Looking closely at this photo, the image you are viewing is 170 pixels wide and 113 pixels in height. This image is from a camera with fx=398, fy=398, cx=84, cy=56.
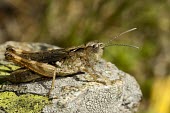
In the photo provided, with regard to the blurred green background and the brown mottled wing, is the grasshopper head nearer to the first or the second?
the brown mottled wing

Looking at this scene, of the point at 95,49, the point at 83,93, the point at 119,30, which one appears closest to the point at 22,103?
the point at 83,93

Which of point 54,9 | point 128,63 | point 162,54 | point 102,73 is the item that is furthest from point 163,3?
point 102,73

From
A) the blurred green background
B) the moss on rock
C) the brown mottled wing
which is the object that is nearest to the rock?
the moss on rock

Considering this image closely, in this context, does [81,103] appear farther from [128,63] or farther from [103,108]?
[128,63]

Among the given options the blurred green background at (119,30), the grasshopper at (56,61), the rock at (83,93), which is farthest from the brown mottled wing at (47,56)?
the blurred green background at (119,30)

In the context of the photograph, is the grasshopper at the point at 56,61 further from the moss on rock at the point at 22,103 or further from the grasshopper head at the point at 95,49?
the moss on rock at the point at 22,103

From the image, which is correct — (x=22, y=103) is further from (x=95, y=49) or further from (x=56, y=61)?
(x=95, y=49)
